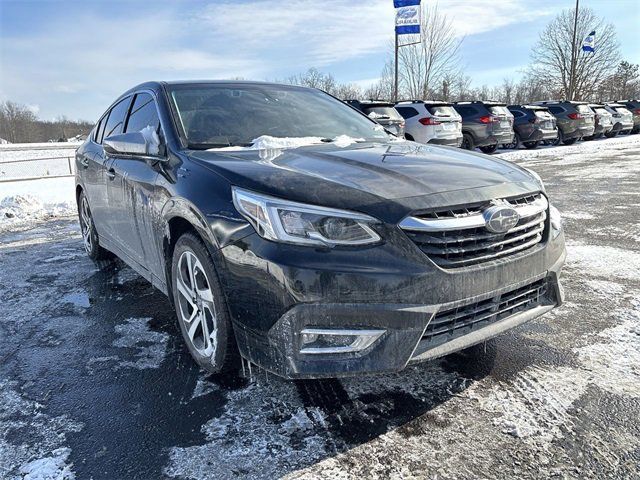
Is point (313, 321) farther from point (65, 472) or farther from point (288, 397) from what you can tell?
point (65, 472)

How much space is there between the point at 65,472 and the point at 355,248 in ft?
4.74

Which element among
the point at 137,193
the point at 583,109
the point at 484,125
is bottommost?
the point at 137,193

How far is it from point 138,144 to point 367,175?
1408 mm

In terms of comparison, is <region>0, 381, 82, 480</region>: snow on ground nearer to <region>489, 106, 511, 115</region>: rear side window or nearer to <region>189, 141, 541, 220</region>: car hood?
<region>189, 141, 541, 220</region>: car hood

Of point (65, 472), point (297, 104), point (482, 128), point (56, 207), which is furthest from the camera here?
point (482, 128)

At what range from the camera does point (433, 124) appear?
13125 millimetres

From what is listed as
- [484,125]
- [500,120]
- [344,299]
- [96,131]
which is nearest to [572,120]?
[500,120]

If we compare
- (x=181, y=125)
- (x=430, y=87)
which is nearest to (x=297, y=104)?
(x=181, y=125)

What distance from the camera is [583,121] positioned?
18.8 m

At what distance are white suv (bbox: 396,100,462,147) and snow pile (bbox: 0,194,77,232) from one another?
8.50 metres

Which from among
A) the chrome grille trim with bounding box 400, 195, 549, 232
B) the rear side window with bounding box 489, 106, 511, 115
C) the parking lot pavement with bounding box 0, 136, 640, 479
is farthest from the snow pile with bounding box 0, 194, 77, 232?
the rear side window with bounding box 489, 106, 511, 115

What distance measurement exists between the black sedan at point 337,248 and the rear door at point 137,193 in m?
0.07

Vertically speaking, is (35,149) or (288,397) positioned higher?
(35,149)

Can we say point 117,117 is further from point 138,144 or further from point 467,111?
point 467,111
